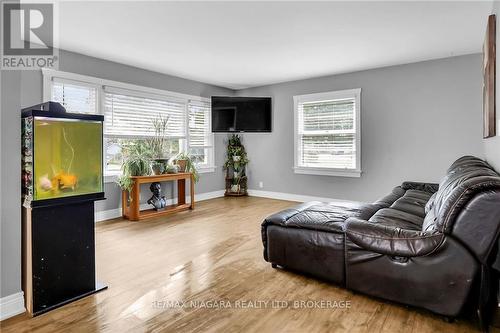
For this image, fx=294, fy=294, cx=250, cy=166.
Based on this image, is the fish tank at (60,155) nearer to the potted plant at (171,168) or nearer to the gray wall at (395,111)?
the gray wall at (395,111)

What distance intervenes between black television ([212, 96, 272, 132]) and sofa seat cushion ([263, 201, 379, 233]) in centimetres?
343

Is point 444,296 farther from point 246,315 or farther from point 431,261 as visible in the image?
point 246,315

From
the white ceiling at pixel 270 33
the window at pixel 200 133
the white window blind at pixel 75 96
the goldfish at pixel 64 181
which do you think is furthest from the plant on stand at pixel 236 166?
the goldfish at pixel 64 181

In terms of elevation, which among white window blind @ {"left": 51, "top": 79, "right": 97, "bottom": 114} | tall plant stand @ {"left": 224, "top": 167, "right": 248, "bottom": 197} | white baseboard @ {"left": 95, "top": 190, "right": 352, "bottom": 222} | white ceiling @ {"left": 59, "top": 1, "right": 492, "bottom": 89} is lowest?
white baseboard @ {"left": 95, "top": 190, "right": 352, "bottom": 222}

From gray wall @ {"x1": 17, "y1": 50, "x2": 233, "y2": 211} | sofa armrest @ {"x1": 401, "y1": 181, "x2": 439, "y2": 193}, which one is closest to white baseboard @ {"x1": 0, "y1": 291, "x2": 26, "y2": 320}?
gray wall @ {"x1": 17, "y1": 50, "x2": 233, "y2": 211}

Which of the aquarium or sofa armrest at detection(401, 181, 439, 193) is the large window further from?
sofa armrest at detection(401, 181, 439, 193)

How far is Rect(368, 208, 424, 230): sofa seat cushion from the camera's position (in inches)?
85.4

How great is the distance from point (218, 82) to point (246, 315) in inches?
198

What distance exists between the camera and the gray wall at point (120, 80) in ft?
12.6

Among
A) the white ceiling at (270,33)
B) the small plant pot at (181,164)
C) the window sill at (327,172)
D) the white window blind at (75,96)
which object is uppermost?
the white ceiling at (270,33)

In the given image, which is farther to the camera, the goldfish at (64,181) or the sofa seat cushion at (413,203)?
the sofa seat cushion at (413,203)

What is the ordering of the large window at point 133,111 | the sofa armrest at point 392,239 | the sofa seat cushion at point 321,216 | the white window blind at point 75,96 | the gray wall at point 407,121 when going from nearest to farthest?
the sofa armrest at point 392,239 → the sofa seat cushion at point 321,216 → the white window blind at point 75,96 → the large window at point 133,111 → the gray wall at point 407,121

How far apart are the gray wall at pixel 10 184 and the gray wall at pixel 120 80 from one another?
229 cm

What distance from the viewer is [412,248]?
72.7 inches
